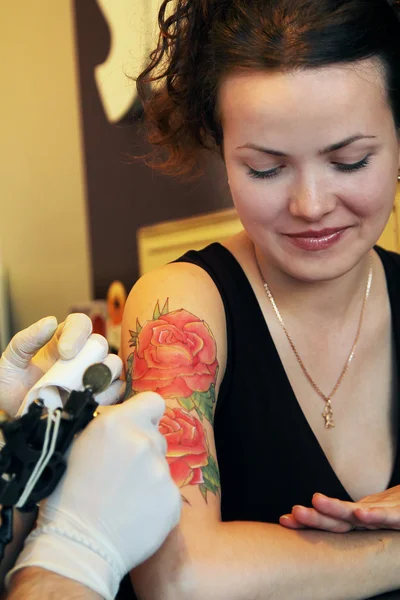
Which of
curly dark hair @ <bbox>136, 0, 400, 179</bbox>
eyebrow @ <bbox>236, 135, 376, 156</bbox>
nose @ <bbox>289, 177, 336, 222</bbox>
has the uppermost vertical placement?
curly dark hair @ <bbox>136, 0, 400, 179</bbox>

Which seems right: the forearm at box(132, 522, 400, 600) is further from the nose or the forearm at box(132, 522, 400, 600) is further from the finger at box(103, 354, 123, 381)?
the nose

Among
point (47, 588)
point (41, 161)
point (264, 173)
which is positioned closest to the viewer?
point (47, 588)

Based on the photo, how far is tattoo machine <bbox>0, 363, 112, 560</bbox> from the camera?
2.70ft

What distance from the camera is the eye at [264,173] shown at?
1.24 meters

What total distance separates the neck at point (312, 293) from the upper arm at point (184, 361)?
0.43 feet

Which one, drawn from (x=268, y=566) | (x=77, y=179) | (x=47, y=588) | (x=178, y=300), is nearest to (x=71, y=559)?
(x=47, y=588)

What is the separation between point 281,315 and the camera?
150cm

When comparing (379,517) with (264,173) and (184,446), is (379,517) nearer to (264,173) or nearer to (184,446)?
(184,446)

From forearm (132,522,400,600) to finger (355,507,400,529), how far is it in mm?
20

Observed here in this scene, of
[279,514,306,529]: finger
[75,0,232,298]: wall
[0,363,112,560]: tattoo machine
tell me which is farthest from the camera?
[75,0,232,298]: wall

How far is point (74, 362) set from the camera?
1130 millimetres

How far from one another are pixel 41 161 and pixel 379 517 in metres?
3.66

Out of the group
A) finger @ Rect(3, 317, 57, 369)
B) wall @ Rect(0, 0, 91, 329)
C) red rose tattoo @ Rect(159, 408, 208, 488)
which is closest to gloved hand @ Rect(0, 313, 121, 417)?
finger @ Rect(3, 317, 57, 369)

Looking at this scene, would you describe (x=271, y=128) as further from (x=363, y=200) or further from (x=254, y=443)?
(x=254, y=443)
